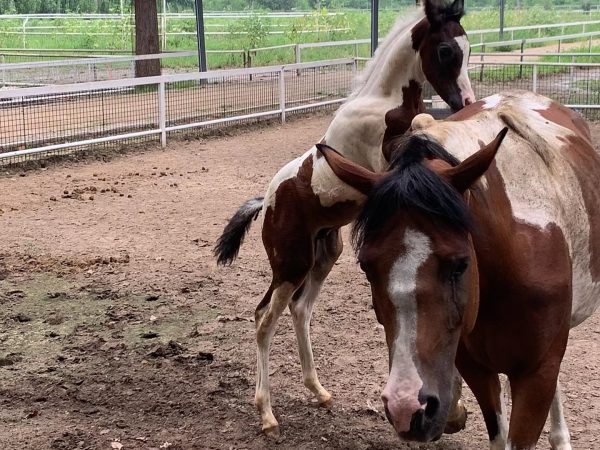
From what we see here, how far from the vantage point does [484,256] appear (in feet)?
7.35

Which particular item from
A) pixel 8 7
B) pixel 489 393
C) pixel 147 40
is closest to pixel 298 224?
pixel 489 393


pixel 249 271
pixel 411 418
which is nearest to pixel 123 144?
pixel 249 271

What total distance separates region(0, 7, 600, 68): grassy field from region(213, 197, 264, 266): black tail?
14.7 metres

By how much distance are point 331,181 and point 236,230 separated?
2.48 ft

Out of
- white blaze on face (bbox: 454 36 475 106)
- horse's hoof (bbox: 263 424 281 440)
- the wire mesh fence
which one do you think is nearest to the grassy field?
the wire mesh fence

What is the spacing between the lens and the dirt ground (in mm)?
3488

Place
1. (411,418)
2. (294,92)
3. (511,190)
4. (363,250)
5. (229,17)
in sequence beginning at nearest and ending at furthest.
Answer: (411,418)
(363,250)
(511,190)
(294,92)
(229,17)

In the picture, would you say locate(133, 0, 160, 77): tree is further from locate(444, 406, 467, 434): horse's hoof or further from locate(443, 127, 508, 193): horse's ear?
locate(443, 127, 508, 193): horse's ear

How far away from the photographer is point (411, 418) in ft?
5.95

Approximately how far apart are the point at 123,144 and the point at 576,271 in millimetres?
8199

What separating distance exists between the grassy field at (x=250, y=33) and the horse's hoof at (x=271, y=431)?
50.5ft

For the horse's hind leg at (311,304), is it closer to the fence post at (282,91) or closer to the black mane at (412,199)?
the black mane at (412,199)

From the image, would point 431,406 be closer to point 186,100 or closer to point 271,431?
point 271,431

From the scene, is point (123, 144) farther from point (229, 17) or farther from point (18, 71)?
point (229, 17)
